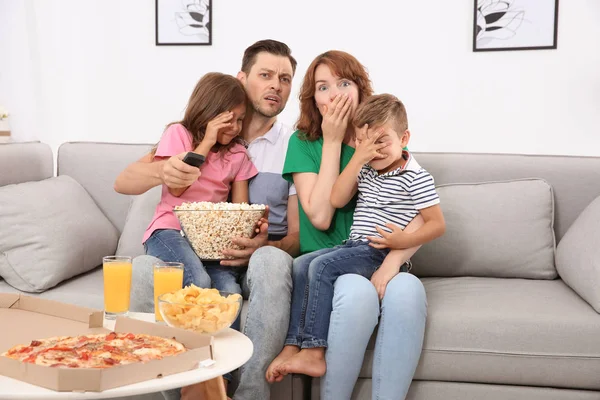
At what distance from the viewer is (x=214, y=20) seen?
377 cm

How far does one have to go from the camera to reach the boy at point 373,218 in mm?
1968

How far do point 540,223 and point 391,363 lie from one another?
2.92 feet

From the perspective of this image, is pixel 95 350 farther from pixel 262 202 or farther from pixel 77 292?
pixel 262 202

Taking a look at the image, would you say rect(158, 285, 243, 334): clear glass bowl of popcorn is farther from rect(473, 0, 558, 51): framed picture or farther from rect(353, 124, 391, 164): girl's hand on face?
rect(473, 0, 558, 51): framed picture

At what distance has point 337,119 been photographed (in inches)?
87.9

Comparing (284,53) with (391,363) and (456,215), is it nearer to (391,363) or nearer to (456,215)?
(456,215)

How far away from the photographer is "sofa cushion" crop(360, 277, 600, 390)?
1917mm

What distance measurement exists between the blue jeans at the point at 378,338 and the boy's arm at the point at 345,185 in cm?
34

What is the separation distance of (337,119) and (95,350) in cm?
122

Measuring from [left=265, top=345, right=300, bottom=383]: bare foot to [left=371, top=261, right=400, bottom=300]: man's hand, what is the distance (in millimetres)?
286

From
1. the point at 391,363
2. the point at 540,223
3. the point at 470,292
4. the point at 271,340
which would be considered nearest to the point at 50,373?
the point at 271,340

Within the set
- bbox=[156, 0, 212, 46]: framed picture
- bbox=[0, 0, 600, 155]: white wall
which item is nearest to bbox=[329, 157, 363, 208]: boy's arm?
bbox=[0, 0, 600, 155]: white wall

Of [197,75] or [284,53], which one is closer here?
[284,53]

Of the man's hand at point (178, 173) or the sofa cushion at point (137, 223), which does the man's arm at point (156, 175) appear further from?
the sofa cushion at point (137, 223)
